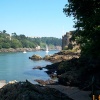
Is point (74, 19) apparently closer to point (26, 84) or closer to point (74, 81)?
point (74, 81)

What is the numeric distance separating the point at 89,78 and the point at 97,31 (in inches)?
564

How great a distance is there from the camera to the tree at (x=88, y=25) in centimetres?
1817

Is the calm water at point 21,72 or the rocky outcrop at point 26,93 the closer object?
the rocky outcrop at point 26,93

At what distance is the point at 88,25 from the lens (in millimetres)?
18906

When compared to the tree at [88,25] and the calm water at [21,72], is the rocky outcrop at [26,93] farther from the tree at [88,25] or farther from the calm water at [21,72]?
A: the calm water at [21,72]

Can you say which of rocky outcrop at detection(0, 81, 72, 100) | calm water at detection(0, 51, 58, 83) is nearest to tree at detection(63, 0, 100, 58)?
rocky outcrop at detection(0, 81, 72, 100)

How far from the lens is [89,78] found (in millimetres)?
31297

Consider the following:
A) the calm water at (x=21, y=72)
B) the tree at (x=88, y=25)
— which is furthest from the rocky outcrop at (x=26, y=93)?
the calm water at (x=21, y=72)

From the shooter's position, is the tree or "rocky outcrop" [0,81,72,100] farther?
the tree

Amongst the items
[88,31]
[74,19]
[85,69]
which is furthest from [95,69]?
[88,31]

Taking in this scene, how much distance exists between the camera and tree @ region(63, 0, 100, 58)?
1817 cm

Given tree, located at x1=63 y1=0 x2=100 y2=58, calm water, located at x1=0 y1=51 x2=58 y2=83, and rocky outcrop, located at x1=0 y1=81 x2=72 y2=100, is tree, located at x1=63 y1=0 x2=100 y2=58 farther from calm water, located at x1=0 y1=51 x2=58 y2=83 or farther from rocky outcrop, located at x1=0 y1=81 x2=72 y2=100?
calm water, located at x1=0 y1=51 x2=58 y2=83

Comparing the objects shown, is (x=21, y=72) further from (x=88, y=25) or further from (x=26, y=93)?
(x=26, y=93)

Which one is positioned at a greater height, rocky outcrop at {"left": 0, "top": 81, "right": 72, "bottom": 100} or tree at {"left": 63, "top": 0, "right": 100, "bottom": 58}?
tree at {"left": 63, "top": 0, "right": 100, "bottom": 58}
